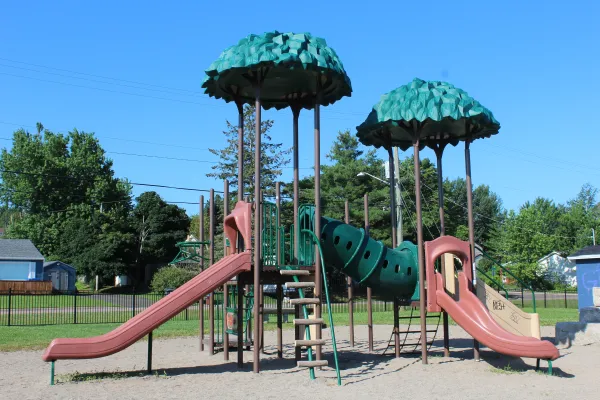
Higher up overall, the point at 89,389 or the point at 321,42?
the point at 321,42

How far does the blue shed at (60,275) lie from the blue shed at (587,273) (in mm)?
39250

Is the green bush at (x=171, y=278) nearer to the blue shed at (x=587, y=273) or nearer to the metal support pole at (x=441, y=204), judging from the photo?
the blue shed at (x=587, y=273)

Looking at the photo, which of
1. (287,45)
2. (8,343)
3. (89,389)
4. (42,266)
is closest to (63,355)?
(89,389)

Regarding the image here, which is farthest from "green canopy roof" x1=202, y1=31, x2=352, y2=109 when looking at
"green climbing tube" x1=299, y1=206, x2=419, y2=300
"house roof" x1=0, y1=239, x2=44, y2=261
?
"house roof" x1=0, y1=239, x2=44, y2=261

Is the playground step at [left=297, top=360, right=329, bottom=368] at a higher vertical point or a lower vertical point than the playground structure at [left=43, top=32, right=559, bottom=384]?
lower

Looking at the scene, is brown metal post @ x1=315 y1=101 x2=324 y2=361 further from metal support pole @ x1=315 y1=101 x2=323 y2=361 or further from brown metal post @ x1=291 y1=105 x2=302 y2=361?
brown metal post @ x1=291 y1=105 x2=302 y2=361

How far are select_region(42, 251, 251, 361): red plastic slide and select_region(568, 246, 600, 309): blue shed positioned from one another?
73.6ft

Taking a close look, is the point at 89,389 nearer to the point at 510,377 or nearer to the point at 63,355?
the point at 63,355

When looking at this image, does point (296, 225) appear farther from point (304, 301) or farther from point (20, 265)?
point (20, 265)

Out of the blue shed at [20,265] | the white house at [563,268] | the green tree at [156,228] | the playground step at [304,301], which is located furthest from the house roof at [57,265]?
the playground step at [304,301]

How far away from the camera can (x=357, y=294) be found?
143ft

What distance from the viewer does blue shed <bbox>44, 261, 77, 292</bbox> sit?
50.5 metres

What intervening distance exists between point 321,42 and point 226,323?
18.9ft

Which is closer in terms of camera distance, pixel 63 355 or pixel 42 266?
pixel 63 355
